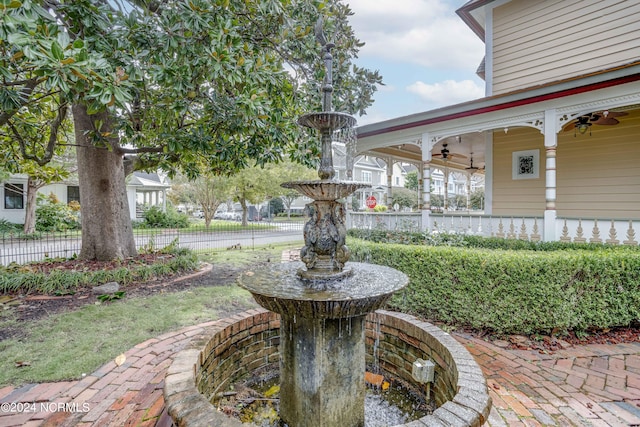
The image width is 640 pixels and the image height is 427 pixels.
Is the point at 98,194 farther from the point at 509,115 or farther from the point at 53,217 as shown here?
the point at 53,217

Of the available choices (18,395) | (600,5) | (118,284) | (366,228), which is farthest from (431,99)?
(18,395)

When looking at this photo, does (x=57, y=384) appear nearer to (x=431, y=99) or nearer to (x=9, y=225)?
(x=9, y=225)

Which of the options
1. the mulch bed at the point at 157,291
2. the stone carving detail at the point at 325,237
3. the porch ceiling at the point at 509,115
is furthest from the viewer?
the porch ceiling at the point at 509,115

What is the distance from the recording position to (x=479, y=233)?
7.21 metres

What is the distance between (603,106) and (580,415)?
5503 mm

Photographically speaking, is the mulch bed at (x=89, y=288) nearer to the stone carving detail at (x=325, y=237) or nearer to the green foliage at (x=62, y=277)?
the green foliage at (x=62, y=277)

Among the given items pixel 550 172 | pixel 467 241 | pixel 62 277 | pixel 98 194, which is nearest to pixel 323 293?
pixel 62 277

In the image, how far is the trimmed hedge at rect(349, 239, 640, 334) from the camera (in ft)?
12.7

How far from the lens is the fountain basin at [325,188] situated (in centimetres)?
235

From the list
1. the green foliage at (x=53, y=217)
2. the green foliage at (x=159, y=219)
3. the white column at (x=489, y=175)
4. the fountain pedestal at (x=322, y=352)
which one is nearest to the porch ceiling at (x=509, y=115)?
the white column at (x=489, y=175)

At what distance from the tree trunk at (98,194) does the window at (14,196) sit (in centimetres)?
1453

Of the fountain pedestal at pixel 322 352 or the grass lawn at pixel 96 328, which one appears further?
the grass lawn at pixel 96 328

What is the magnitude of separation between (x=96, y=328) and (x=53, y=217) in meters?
16.2

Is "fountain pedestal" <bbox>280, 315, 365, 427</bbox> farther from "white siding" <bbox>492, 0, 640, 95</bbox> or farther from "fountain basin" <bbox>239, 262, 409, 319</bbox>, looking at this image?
"white siding" <bbox>492, 0, 640, 95</bbox>
